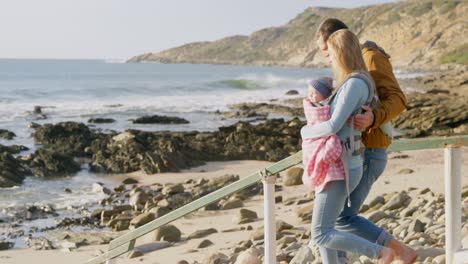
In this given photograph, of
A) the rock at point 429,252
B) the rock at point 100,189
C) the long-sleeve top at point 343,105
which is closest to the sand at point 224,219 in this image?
the rock at point 100,189

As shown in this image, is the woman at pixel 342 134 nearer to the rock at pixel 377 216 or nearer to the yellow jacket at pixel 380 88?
the yellow jacket at pixel 380 88

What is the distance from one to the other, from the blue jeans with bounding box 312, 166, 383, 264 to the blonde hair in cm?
49

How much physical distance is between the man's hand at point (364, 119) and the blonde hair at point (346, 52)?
0.62 feet

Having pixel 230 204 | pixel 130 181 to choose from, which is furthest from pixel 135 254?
pixel 130 181

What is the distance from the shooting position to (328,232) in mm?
3852

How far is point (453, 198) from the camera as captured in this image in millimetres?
3998

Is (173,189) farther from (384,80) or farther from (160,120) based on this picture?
(160,120)

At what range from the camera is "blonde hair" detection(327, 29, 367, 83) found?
145 inches

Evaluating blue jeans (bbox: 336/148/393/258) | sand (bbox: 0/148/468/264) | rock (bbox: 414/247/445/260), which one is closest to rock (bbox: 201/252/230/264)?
sand (bbox: 0/148/468/264)

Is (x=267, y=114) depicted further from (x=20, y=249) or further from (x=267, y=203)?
(x=267, y=203)

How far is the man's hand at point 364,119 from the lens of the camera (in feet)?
12.1

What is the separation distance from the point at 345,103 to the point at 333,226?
0.66m

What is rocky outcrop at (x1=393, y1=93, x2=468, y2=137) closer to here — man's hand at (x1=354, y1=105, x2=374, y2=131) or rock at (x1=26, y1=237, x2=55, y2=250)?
rock at (x1=26, y1=237, x2=55, y2=250)

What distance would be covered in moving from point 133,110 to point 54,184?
22402 mm
